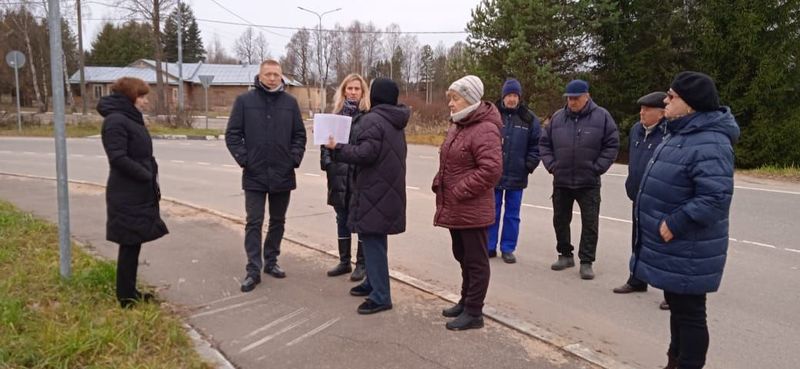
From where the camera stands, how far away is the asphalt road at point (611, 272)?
4.32 metres

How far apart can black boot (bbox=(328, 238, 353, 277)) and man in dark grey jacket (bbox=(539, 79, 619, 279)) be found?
2171 millimetres

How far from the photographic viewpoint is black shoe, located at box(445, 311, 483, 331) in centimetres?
423

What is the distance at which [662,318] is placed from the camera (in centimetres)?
477

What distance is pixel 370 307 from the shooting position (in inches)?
180

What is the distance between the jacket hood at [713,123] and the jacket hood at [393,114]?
6.30 feet

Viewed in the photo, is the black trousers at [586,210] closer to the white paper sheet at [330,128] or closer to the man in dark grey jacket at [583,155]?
the man in dark grey jacket at [583,155]

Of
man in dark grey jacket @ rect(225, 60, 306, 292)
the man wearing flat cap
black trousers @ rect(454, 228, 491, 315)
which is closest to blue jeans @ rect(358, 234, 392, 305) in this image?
black trousers @ rect(454, 228, 491, 315)

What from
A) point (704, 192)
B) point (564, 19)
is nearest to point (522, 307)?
point (704, 192)

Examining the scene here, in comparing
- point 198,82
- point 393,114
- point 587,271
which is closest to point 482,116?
point 393,114

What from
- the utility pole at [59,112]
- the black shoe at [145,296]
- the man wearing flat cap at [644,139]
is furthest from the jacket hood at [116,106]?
the man wearing flat cap at [644,139]

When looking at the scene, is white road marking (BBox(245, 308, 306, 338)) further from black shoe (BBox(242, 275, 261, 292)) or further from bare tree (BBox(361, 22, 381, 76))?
bare tree (BBox(361, 22, 381, 76))

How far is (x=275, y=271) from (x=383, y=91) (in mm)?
2133

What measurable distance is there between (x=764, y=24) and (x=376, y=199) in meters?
16.9

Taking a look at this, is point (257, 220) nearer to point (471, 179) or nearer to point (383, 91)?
point (383, 91)
